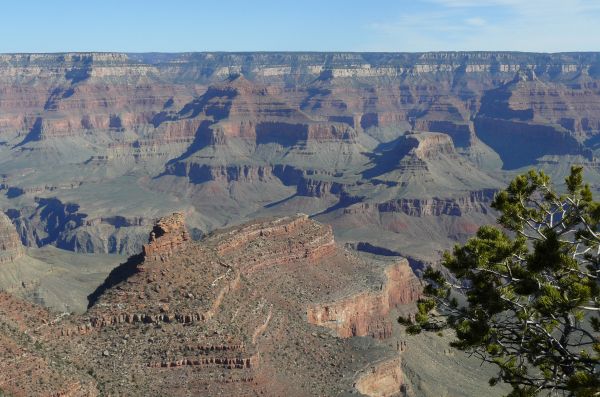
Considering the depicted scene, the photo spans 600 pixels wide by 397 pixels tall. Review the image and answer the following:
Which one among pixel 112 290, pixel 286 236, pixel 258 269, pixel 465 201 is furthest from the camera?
pixel 465 201

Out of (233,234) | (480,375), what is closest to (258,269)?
(233,234)

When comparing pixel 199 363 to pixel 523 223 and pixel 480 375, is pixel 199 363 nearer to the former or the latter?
pixel 523 223

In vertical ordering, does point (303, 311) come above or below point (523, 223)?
below

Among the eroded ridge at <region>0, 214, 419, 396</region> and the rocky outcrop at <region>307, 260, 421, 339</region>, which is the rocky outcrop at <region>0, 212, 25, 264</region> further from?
the rocky outcrop at <region>307, 260, 421, 339</region>

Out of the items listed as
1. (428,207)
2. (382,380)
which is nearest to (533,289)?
(382,380)

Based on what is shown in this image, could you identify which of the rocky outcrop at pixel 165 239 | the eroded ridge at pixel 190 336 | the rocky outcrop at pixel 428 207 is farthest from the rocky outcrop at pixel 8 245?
the rocky outcrop at pixel 428 207

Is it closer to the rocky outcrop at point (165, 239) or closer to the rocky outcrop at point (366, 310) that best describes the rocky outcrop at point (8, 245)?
the rocky outcrop at point (366, 310)

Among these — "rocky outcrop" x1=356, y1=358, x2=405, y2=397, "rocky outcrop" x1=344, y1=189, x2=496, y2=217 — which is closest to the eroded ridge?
"rocky outcrop" x1=356, y1=358, x2=405, y2=397
